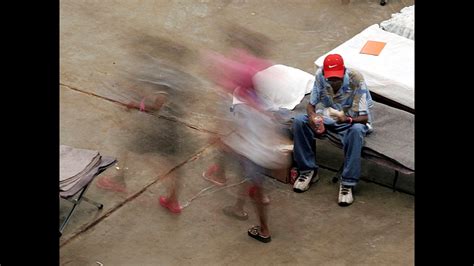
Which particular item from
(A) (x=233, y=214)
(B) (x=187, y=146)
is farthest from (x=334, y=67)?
(B) (x=187, y=146)

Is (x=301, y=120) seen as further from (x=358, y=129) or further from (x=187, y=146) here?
(x=187, y=146)

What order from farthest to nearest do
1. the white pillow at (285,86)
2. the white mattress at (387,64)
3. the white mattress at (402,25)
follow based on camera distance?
the white mattress at (402,25) < the white mattress at (387,64) < the white pillow at (285,86)

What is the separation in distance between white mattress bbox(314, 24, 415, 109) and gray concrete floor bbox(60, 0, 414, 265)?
29.9 inches

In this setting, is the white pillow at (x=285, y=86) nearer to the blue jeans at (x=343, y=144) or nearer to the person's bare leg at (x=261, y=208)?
the blue jeans at (x=343, y=144)

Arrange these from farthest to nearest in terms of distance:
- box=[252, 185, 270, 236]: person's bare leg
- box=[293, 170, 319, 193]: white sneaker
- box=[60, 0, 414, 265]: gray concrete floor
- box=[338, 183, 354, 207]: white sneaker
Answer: box=[293, 170, 319, 193]: white sneaker < box=[338, 183, 354, 207]: white sneaker < box=[60, 0, 414, 265]: gray concrete floor < box=[252, 185, 270, 236]: person's bare leg

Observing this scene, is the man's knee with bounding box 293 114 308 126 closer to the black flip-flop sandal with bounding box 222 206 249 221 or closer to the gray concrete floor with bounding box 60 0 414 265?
the gray concrete floor with bounding box 60 0 414 265

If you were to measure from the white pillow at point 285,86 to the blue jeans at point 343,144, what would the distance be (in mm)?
348

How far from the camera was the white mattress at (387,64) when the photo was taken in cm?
897

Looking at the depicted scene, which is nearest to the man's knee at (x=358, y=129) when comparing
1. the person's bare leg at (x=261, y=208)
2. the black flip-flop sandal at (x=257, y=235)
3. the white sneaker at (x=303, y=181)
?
Answer: the white sneaker at (x=303, y=181)

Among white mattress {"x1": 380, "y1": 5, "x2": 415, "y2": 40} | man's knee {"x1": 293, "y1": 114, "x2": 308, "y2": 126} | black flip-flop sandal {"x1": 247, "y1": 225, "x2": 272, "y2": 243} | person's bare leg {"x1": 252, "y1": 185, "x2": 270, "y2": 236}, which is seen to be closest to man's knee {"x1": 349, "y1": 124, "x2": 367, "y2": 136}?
man's knee {"x1": 293, "y1": 114, "x2": 308, "y2": 126}

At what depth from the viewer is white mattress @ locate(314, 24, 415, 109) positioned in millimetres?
8969
